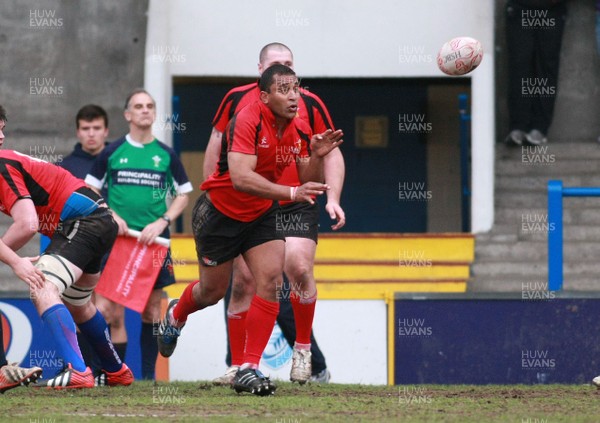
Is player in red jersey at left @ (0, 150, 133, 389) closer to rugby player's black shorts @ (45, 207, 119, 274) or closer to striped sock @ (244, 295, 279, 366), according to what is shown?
rugby player's black shorts @ (45, 207, 119, 274)

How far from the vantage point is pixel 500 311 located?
10.5 meters

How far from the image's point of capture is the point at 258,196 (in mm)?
7668

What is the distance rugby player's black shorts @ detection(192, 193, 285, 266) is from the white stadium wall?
20.0 feet

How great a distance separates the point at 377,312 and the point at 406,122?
750 cm

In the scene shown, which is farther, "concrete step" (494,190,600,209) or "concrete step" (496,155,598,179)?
"concrete step" (496,155,598,179)

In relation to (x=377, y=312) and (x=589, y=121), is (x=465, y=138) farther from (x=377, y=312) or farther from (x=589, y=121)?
(x=377, y=312)

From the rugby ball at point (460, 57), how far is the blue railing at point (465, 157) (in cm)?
487

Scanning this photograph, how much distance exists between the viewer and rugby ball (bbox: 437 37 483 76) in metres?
9.56

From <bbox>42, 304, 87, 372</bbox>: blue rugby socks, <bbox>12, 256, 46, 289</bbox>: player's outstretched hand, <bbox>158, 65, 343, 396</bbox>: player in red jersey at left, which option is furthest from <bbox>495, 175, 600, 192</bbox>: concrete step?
<bbox>12, 256, 46, 289</bbox>: player's outstretched hand

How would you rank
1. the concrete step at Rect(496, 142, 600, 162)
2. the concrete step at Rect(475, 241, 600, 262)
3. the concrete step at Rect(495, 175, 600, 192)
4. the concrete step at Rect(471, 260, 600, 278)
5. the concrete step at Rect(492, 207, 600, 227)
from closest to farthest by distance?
the concrete step at Rect(471, 260, 600, 278)
the concrete step at Rect(475, 241, 600, 262)
the concrete step at Rect(492, 207, 600, 227)
the concrete step at Rect(495, 175, 600, 192)
the concrete step at Rect(496, 142, 600, 162)

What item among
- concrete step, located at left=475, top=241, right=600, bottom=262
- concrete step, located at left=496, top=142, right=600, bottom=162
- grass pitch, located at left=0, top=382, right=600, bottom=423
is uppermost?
concrete step, located at left=496, top=142, right=600, bottom=162

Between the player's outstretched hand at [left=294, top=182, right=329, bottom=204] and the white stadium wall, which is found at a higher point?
the white stadium wall

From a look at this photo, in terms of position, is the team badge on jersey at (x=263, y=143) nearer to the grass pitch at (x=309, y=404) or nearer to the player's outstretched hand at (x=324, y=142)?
the player's outstretched hand at (x=324, y=142)

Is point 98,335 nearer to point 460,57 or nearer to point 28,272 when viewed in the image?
point 28,272
